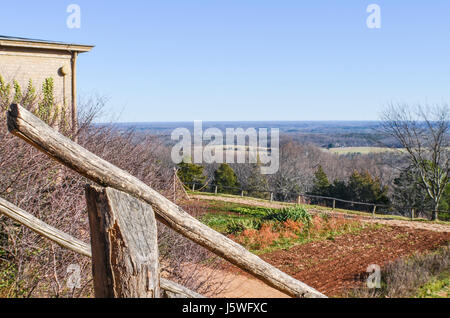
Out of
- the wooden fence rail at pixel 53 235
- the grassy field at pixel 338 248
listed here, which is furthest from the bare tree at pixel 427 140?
the wooden fence rail at pixel 53 235

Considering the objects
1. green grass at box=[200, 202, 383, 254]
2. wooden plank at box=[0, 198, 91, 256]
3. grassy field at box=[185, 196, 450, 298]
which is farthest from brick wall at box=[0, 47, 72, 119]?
wooden plank at box=[0, 198, 91, 256]

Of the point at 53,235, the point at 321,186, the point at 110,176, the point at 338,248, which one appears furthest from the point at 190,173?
the point at 110,176

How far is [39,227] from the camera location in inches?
125

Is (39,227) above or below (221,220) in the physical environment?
above

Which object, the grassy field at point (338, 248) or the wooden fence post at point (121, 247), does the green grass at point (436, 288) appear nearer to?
the grassy field at point (338, 248)

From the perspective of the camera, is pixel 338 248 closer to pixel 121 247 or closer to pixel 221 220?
pixel 221 220

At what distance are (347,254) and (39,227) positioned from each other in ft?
39.4

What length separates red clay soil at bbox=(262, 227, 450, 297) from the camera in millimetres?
11219

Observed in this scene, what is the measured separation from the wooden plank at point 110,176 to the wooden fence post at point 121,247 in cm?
6

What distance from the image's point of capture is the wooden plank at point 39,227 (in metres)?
3.15

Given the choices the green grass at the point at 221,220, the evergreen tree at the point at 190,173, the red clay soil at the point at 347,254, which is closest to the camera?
the red clay soil at the point at 347,254
